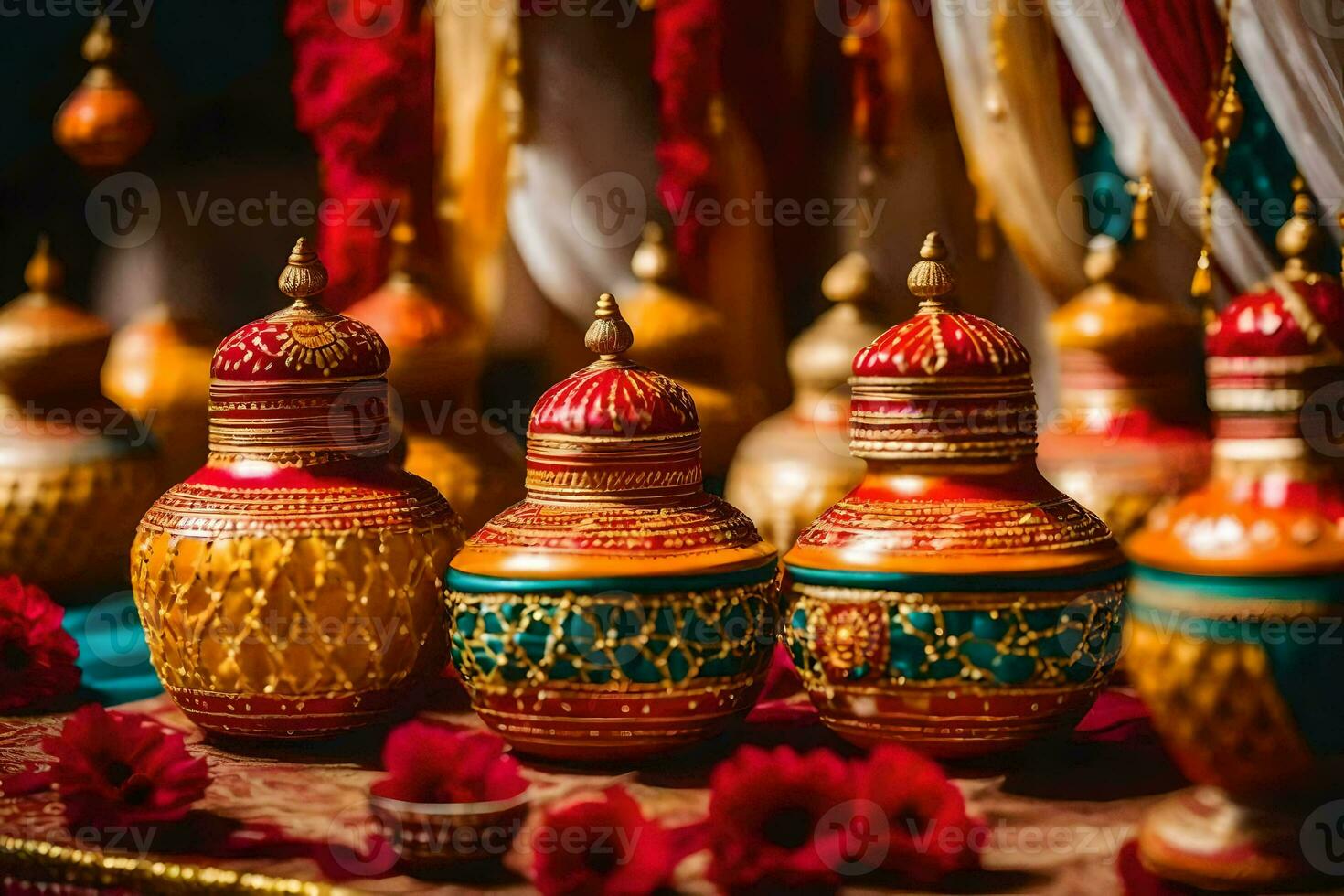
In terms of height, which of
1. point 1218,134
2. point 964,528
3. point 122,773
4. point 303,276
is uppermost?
point 1218,134

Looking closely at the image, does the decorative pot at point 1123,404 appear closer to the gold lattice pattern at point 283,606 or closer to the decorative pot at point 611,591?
the decorative pot at point 611,591

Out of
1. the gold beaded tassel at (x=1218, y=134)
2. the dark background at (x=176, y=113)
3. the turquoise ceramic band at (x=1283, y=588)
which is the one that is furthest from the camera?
the dark background at (x=176, y=113)

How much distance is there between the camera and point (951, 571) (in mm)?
1487

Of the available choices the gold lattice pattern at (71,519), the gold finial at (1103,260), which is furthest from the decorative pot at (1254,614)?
the gold lattice pattern at (71,519)

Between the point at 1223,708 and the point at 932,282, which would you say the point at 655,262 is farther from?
the point at 1223,708

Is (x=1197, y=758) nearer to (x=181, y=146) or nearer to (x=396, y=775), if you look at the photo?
(x=396, y=775)

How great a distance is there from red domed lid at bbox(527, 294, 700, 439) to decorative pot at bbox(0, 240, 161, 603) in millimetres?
960

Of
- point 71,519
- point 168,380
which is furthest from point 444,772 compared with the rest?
point 168,380

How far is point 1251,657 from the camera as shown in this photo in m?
1.20

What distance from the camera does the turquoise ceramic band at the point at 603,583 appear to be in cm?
152

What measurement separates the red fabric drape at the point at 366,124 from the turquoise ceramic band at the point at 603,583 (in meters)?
1.11

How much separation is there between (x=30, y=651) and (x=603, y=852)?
93cm

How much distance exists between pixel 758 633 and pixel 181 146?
2115 millimetres

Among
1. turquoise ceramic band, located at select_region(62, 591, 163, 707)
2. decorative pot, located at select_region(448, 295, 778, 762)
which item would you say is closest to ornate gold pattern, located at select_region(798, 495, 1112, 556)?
decorative pot, located at select_region(448, 295, 778, 762)
